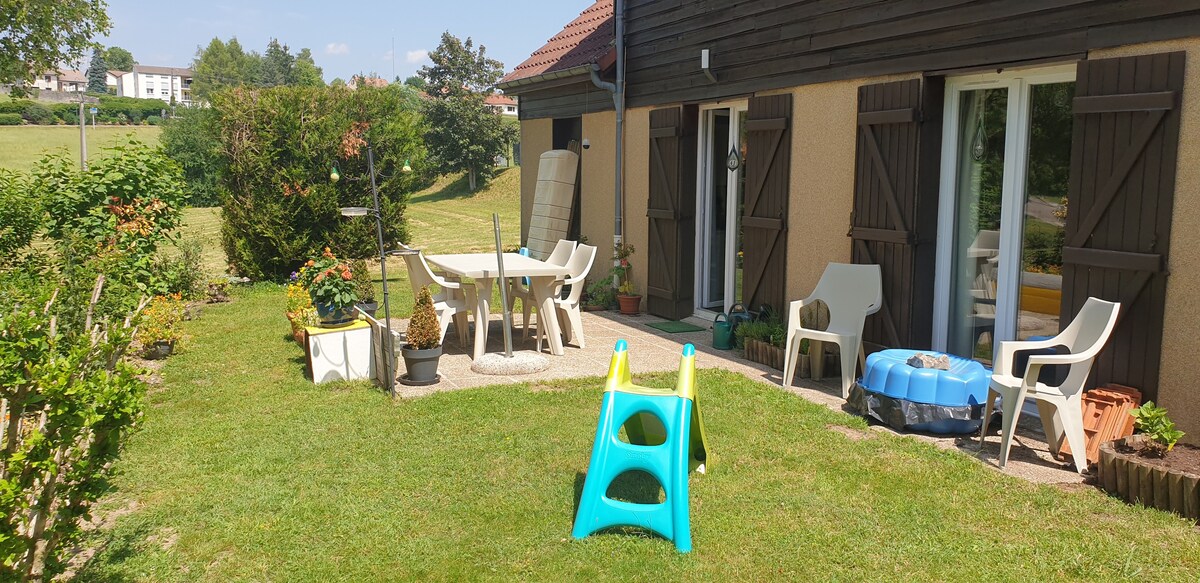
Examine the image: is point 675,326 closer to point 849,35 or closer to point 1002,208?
point 849,35

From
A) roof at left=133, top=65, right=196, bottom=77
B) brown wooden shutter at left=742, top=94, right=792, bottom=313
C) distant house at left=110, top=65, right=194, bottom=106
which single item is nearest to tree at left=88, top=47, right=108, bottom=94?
distant house at left=110, top=65, right=194, bottom=106

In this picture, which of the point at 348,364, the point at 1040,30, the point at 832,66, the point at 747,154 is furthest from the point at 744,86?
the point at 348,364

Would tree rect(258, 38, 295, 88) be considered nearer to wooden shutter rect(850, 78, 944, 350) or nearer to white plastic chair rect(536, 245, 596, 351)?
white plastic chair rect(536, 245, 596, 351)

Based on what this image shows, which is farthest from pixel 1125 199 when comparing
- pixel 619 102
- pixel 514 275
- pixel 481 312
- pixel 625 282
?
pixel 619 102

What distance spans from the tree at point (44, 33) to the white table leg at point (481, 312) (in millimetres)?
10524

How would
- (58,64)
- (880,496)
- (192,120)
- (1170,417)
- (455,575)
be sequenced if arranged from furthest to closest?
(192,120) → (58,64) → (1170,417) → (880,496) → (455,575)

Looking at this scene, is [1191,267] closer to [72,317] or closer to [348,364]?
[348,364]

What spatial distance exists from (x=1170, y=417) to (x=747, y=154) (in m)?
4.20

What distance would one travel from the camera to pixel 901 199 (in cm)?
616

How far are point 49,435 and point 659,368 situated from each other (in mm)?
4857

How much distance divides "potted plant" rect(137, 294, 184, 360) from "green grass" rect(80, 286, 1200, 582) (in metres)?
1.85

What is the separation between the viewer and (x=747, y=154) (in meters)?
7.93

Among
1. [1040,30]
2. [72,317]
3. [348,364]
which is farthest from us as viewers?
[348,364]

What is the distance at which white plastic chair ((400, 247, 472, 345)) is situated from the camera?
7.56 m
